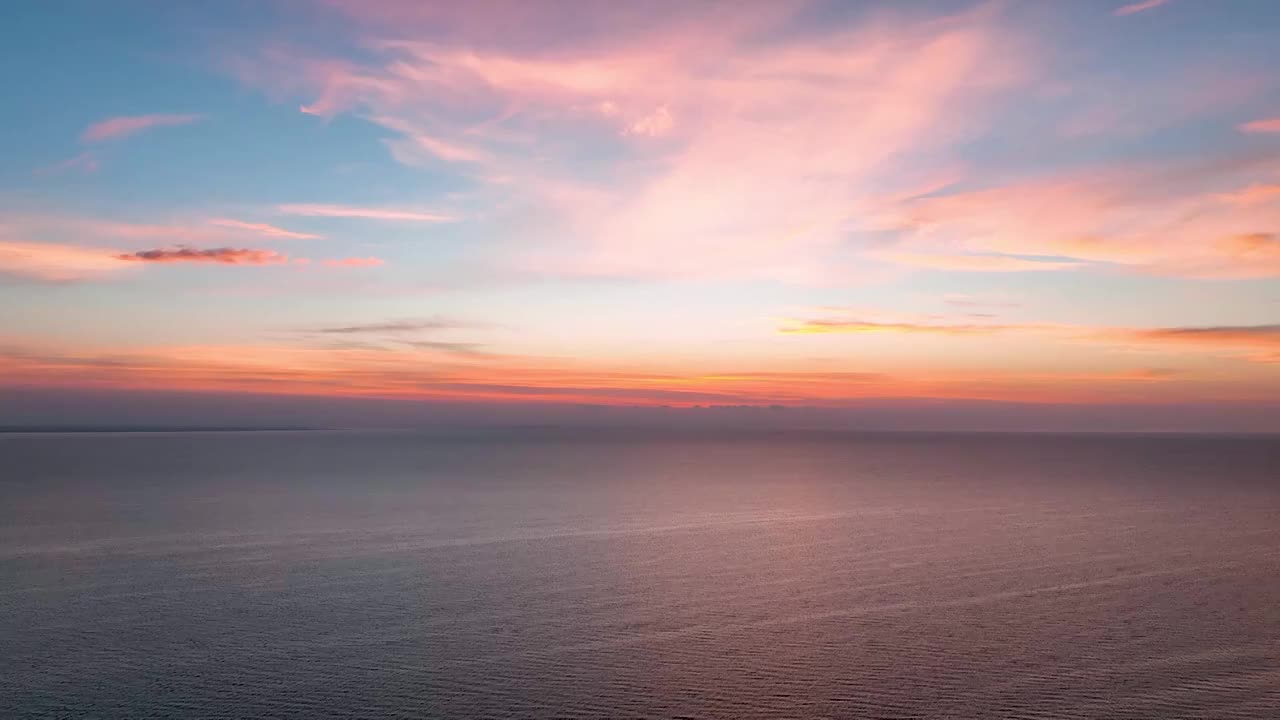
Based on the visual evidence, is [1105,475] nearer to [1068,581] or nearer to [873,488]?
[873,488]

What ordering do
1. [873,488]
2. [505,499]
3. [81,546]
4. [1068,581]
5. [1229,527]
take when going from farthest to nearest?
1. [873,488]
2. [505,499]
3. [1229,527]
4. [81,546]
5. [1068,581]

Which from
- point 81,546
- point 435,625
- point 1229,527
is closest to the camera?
point 435,625

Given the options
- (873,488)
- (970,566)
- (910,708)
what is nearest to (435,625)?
(910,708)

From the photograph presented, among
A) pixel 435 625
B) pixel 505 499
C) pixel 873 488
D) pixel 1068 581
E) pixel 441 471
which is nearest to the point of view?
pixel 435 625

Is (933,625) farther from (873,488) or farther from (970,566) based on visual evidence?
(873,488)

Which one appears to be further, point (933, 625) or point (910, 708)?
point (933, 625)

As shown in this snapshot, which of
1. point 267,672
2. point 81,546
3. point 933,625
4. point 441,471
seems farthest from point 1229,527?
point 441,471
